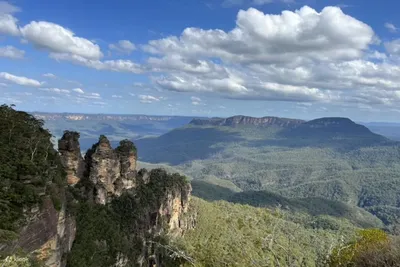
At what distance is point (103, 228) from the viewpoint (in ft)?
182

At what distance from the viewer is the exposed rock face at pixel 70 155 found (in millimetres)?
56094

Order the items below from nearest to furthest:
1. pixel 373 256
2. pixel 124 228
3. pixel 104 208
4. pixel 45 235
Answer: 1. pixel 373 256
2. pixel 45 235
3. pixel 104 208
4. pixel 124 228

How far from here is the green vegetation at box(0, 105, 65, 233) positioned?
31.3 m

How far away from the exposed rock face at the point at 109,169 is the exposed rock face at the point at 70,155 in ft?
11.7

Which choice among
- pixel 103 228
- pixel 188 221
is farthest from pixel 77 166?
pixel 188 221

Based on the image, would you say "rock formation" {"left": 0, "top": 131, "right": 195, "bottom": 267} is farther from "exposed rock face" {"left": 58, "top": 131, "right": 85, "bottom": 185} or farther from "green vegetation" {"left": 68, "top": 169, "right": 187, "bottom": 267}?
"green vegetation" {"left": 68, "top": 169, "right": 187, "bottom": 267}

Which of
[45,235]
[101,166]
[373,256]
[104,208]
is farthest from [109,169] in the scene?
[373,256]

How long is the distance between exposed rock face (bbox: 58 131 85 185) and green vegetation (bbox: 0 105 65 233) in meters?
8.36

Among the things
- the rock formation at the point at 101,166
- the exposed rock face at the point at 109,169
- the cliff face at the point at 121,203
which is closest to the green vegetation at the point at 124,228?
the cliff face at the point at 121,203

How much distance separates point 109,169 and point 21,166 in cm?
2924

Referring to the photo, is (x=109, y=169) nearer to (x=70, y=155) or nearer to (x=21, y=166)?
(x=70, y=155)

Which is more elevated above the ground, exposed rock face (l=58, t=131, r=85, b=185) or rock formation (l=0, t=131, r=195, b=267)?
exposed rock face (l=58, t=131, r=85, b=185)

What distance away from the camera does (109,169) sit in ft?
214

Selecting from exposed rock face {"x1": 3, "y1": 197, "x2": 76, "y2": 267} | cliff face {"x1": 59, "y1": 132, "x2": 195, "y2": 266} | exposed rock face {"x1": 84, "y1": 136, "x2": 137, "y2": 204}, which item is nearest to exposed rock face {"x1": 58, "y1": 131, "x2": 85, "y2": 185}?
cliff face {"x1": 59, "y1": 132, "x2": 195, "y2": 266}
